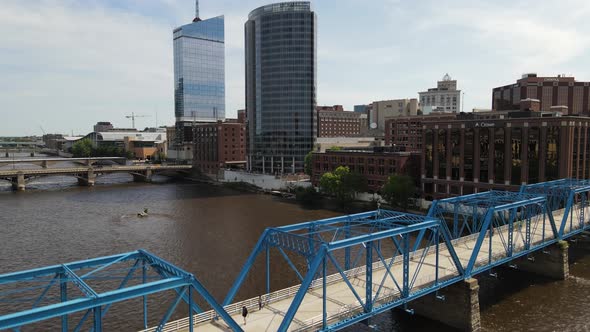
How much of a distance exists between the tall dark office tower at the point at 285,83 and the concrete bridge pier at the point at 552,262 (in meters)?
99.6

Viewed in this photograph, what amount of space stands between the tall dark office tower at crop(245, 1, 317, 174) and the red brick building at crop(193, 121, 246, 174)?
17.3 meters

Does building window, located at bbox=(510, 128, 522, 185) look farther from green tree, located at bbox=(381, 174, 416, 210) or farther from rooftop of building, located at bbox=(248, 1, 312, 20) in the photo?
rooftop of building, located at bbox=(248, 1, 312, 20)

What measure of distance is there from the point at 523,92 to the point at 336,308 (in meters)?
150

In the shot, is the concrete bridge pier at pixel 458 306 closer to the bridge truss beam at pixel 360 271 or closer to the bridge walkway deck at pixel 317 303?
the bridge truss beam at pixel 360 271

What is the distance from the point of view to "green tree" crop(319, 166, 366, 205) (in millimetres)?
94438

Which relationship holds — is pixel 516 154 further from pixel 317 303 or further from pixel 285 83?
pixel 285 83

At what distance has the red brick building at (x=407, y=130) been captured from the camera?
141 meters

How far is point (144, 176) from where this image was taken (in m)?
152

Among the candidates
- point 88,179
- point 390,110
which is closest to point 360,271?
point 88,179

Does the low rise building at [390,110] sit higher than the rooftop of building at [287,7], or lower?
lower

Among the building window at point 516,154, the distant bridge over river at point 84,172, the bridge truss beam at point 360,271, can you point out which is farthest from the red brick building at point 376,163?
the distant bridge over river at point 84,172

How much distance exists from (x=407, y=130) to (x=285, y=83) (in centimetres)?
4184

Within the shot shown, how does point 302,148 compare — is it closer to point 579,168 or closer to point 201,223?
point 201,223

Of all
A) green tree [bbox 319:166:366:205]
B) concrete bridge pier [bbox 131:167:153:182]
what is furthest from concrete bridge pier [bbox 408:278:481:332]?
concrete bridge pier [bbox 131:167:153:182]
